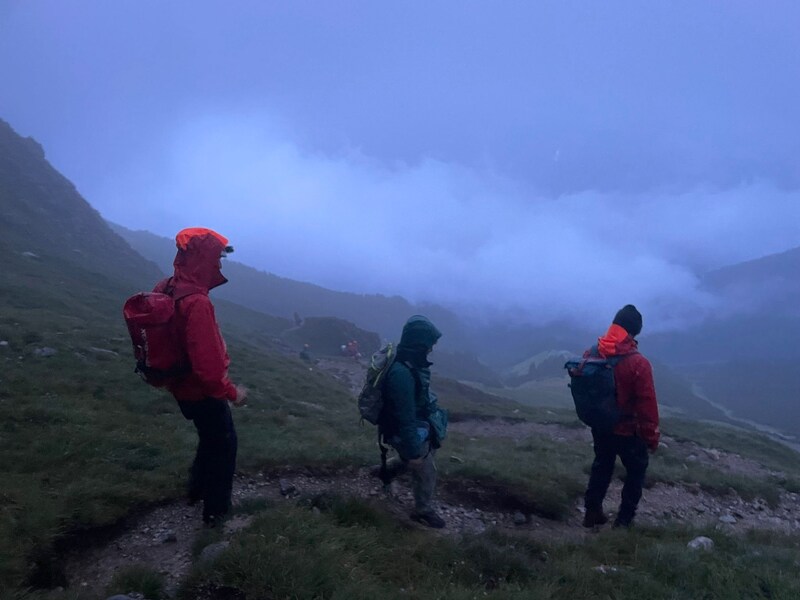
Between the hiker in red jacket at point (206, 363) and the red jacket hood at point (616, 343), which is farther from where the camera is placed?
the red jacket hood at point (616, 343)

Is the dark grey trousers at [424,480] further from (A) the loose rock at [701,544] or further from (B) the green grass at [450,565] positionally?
(A) the loose rock at [701,544]

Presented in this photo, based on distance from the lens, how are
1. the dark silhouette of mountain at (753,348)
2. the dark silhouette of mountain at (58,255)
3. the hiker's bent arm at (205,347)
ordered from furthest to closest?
the dark silhouette of mountain at (753,348) < the dark silhouette of mountain at (58,255) < the hiker's bent arm at (205,347)

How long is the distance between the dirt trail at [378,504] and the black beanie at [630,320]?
265 cm

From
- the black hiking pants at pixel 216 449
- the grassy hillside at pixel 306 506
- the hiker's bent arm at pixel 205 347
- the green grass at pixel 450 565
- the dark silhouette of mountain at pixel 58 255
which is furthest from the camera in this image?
the dark silhouette of mountain at pixel 58 255

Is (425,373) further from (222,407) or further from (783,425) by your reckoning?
(783,425)

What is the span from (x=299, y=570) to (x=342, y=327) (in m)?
56.4

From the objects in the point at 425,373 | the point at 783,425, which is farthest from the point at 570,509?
the point at 783,425

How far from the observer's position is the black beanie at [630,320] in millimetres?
7777

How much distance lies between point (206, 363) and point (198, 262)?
3.43 feet

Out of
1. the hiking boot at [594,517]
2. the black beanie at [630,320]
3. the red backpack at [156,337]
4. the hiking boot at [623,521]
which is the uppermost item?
the black beanie at [630,320]

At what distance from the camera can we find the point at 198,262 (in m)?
6.07

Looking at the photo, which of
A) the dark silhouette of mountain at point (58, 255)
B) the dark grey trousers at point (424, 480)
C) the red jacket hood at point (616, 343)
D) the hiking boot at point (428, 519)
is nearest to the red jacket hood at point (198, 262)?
the dark grey trousers at point (424, 480)

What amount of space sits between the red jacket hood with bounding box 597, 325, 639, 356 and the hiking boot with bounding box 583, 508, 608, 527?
2241 mm

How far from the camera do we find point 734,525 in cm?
1034
